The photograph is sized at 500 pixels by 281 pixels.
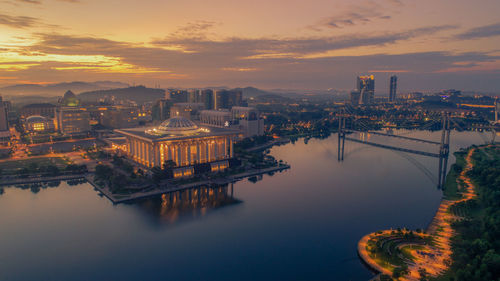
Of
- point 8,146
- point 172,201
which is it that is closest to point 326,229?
Result: point 172,201

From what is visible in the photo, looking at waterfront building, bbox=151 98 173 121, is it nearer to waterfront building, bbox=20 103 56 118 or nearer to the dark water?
waterfront building, bbox=20 103 56 118

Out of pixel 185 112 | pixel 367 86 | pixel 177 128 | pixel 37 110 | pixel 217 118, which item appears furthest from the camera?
pixel 367 86

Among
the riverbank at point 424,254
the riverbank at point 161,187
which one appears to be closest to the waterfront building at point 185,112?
the riverbank at point 161,187

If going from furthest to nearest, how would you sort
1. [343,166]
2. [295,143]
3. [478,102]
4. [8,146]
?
[478,102] → [295,143] → [8,146] → [343,166]

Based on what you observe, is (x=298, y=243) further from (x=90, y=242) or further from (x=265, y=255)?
(x=90, y=242)

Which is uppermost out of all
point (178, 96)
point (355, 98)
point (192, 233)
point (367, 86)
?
point (367, 86)

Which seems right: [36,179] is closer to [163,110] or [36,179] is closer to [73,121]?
[73,121]

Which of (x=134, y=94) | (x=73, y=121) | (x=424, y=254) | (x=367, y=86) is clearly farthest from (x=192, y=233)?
(x=134, y=94)

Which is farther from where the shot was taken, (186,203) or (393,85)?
(393,85)
